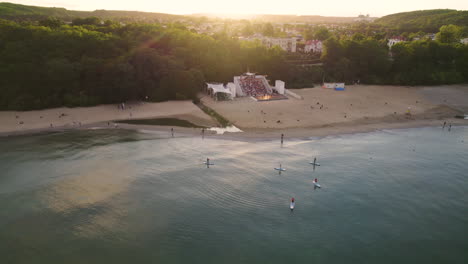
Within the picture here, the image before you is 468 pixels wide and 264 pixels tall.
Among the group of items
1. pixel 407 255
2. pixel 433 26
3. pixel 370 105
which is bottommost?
pixel 407 255

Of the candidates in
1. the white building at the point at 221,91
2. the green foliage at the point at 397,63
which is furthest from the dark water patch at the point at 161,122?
the green foliage at the point at 397,63

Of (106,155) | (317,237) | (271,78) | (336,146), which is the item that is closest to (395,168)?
(336,146)

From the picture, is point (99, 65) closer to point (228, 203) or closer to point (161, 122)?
point (161, 122)

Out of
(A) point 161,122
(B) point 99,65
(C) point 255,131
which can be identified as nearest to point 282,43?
(B) point 99,65

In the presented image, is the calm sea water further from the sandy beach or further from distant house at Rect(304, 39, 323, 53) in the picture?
distant house at Rect(304, 39, 323, 53)

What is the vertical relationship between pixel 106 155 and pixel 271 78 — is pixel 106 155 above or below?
below

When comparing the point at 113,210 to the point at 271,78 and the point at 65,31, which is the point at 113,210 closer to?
the point at 65,31
